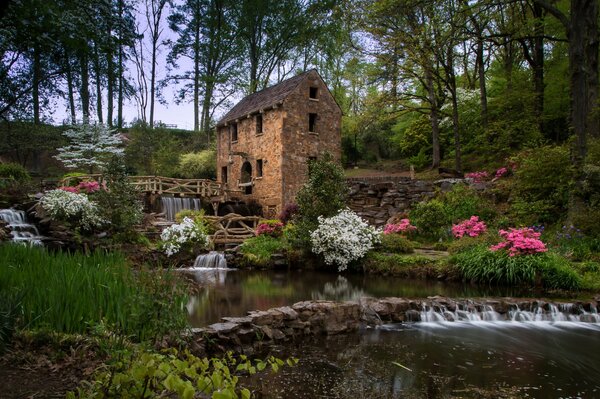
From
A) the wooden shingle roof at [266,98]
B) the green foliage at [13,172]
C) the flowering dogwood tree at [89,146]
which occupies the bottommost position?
the green foliage at [13,172]

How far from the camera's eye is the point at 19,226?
1478 centimetres

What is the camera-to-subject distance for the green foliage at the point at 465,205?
16.5m

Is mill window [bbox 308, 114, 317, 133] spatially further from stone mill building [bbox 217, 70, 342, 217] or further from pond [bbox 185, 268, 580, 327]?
pond [bbox 185, 268, 580, 327]

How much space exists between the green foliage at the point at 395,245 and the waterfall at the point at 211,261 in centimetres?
585

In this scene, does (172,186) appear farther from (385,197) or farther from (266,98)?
(385,197)

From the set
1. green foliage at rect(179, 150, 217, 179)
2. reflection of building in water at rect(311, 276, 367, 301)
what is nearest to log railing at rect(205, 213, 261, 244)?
reflection of building in water at rect(311, 276, 367, 301)

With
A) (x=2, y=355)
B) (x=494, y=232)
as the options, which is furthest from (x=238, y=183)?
(x=2, y=355)

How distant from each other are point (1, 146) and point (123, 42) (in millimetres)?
27896

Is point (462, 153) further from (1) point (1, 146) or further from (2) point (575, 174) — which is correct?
(1) point (1, 146)

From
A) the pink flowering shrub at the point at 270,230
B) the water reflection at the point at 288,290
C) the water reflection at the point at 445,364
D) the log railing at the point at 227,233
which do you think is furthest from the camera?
the pink flowering shrub at the point at 270,230

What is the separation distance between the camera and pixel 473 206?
17.0m

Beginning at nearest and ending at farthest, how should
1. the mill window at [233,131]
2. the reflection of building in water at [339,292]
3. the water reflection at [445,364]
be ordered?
1. the water reflection at [445,364]
2. the reflection of building in water at [339,292]
3. the mill window at [233,131]

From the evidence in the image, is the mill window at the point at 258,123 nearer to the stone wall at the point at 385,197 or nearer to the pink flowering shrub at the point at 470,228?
the stone wall at the point at 385,197

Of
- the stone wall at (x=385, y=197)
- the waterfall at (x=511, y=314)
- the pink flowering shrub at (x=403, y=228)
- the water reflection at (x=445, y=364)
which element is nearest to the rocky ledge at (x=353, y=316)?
the waterfall at (x=511, y=314)
